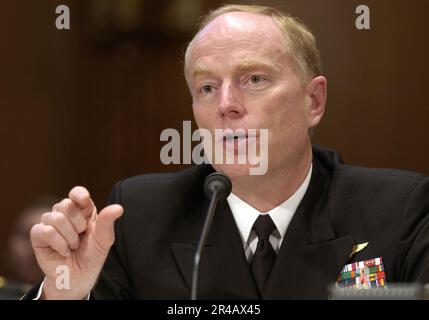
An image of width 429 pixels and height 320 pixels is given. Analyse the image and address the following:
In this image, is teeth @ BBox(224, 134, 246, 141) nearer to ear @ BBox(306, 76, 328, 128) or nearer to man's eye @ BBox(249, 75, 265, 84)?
man's eye @ BBox(249, 75, 265, 84)

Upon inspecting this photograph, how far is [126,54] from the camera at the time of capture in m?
2.94

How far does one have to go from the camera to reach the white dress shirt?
7.27 feet

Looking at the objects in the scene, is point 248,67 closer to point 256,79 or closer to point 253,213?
point 256,79

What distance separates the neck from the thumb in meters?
0.54

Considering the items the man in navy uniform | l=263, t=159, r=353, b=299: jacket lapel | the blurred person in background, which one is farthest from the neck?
the blurred person in background

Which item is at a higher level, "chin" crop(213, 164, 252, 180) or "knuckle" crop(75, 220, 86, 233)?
"chin" crop(213, 164, 252, 180)

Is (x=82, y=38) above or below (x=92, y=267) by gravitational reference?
above

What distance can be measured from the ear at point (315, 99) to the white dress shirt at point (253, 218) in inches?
12.0

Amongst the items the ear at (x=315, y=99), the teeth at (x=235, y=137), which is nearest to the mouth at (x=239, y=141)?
the teeth at (x=235, y=137)

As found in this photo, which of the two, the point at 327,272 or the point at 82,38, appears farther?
the point at 82,38
